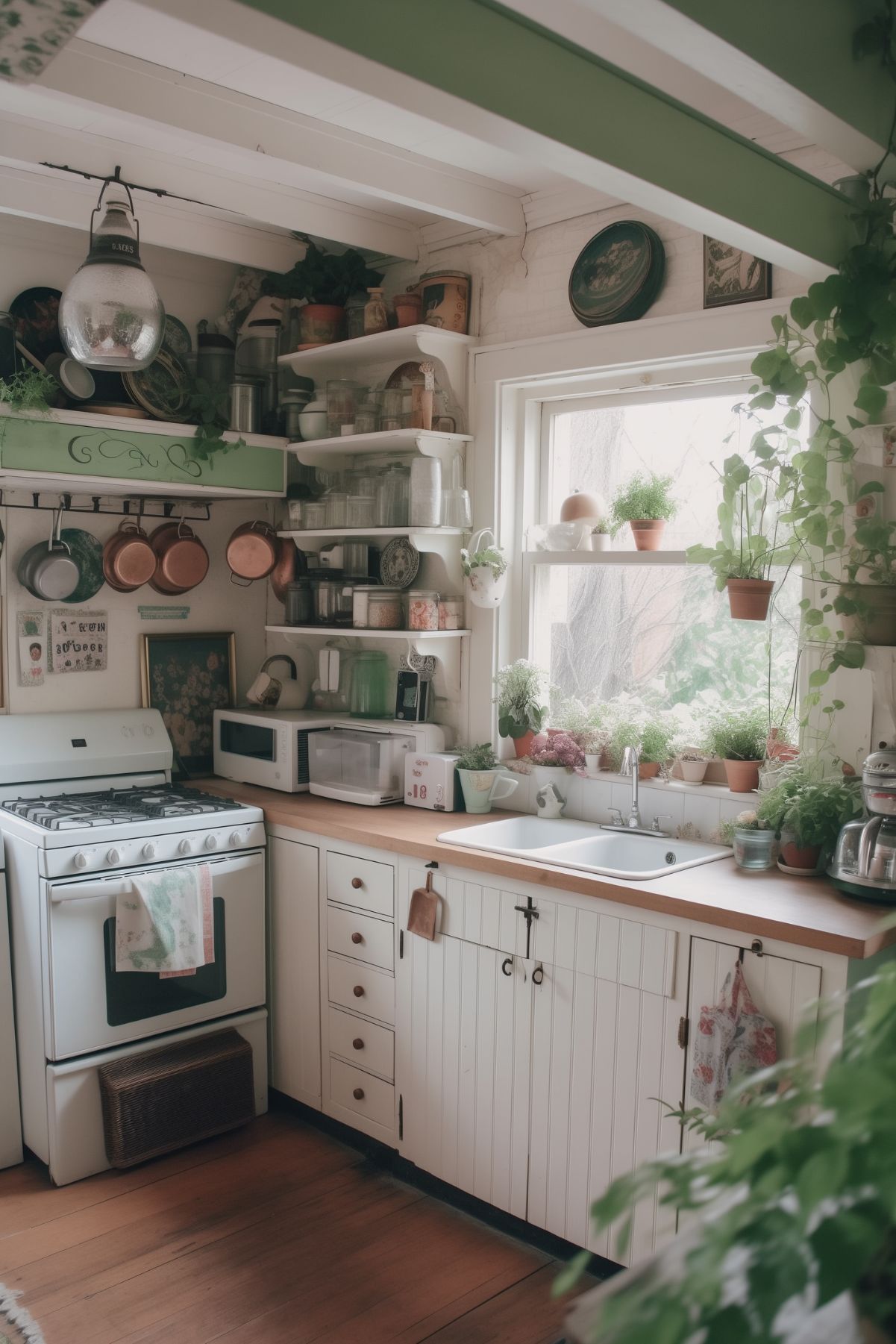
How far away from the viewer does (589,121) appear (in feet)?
6.15

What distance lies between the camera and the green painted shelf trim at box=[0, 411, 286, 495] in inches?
128

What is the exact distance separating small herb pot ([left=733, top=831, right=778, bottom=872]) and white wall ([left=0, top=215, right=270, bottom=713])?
220 centimetres

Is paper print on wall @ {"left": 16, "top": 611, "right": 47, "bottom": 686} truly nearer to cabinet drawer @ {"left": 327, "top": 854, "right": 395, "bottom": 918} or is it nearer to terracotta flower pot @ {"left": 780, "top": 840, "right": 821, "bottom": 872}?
cabinet drawer @ {"left": 327, "top": 854, "right": 395, "bottom": 918}

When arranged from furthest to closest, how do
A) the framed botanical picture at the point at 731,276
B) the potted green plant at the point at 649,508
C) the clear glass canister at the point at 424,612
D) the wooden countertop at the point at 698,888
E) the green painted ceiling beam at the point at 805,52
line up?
the clear glass canister at the point at 424,612 < the potted green plant at the point at 649,508 < the framed botanical picture at the point at 731,276 < the wooden countertop at the point at 698,888 < the green painted ceiling beam at the point at 805,52

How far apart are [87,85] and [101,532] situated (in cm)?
157

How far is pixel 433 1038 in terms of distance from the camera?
3016 mm

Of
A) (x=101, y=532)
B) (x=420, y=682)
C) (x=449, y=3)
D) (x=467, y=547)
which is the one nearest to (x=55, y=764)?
(x=101, y=532)

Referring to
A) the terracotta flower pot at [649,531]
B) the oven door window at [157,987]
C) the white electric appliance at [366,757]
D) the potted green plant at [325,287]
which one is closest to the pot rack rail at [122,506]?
the potted green plant at [325,287]

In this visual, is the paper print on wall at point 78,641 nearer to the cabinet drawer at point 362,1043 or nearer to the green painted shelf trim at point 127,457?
the green painted shelf trim at point 127,457

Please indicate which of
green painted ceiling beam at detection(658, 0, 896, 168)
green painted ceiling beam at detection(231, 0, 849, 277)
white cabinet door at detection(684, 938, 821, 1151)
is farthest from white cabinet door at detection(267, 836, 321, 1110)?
green painted ceiling beam at detection(658, 0, 896, 168)

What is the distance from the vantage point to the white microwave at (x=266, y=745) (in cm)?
373

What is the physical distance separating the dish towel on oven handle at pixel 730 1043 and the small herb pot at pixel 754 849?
0.41 meters

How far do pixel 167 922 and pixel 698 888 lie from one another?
1.53m

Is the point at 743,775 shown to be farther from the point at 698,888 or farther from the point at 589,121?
the point at 589,121
